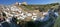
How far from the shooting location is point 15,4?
10.5ft

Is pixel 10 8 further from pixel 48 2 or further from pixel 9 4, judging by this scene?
pixel 48 2

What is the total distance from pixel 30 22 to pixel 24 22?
10 cm

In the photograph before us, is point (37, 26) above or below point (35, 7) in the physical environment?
below

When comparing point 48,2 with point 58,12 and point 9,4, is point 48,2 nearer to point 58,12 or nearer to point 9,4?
point 58,12

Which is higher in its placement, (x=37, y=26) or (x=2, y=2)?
(x=2, y=2)

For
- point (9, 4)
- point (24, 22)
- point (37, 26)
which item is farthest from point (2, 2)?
point (37, 26)

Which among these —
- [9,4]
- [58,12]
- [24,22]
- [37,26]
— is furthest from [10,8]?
[58,12]

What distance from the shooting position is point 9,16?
10.5ft

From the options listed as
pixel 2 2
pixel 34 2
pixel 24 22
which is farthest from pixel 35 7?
pixel 2 2

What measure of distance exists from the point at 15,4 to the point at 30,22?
374mm

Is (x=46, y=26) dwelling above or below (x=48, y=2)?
below

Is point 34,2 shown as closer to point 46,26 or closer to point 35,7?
point 35,7

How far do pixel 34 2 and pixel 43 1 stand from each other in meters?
0.15

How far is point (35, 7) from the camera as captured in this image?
3.25m
